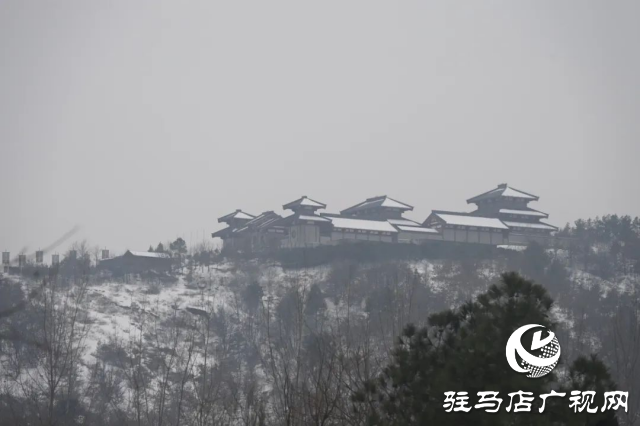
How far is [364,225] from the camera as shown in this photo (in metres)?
43.0

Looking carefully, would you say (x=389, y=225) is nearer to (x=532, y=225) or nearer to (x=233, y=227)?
(x=532, y=225)

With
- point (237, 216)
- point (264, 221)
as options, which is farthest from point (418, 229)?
→ point (237, 216)

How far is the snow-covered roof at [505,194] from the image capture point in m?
46.5

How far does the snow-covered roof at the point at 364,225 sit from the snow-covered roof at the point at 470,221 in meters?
2.60

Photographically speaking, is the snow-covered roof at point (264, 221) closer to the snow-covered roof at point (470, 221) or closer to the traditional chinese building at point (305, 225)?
the traditional chinese building at point (305, 225)

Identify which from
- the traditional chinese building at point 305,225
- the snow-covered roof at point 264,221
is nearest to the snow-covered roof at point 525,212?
the traditional chinese building at point 305,225

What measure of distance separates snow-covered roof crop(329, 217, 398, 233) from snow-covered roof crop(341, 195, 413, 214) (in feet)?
6.49

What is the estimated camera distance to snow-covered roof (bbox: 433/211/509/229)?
42812mm

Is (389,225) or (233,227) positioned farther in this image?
(233,227)

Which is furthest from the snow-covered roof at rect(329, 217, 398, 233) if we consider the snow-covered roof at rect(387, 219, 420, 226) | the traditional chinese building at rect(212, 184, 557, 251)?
the snow-covered roof at rect(387, 219, 420, 226)

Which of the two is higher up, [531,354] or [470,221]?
[470,221]

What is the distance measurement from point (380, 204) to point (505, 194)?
6.87 metres

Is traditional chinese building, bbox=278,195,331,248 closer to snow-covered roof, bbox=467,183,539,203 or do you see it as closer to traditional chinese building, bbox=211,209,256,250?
traditional chinese building, bbox=211,209,256,250

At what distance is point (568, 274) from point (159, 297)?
1827 cm
